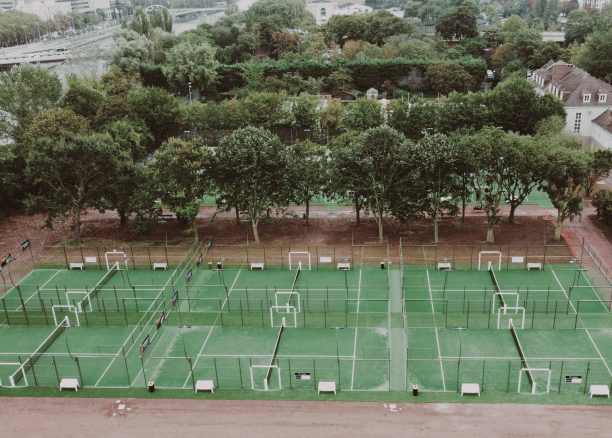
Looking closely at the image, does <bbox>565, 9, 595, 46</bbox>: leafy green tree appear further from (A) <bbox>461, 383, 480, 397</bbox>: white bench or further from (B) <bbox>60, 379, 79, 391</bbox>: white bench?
(B) <bbox>60, 379, 79, 391</bbox>: white bench

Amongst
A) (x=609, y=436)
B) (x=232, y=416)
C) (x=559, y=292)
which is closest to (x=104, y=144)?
(x=232, y=416)

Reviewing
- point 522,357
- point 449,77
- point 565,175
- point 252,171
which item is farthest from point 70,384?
point 449,77

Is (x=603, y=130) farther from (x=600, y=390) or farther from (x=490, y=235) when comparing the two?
(x=600, y=390)

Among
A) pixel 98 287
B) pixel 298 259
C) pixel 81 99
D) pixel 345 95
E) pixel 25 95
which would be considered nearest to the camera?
pixel 98 287

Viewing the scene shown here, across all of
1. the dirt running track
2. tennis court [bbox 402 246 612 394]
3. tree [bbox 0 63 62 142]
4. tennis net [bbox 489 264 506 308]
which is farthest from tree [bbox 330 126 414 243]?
tree [bbox 0 63 62 142]

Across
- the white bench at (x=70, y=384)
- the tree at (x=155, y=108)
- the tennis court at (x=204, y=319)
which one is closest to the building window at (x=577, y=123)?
the tennis court at (x=204, y=319)

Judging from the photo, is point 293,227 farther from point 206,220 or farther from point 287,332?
point 287,332
